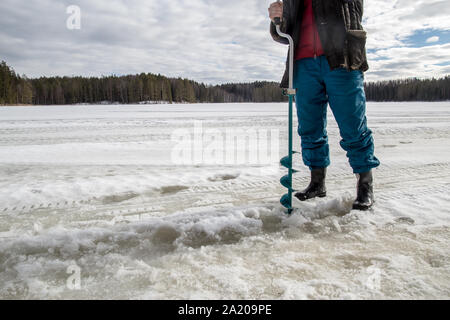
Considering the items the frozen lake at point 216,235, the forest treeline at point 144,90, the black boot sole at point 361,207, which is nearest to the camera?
the frozen lake at point 216,235

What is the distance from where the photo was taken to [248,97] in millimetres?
91938

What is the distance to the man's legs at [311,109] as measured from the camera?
2281 mm

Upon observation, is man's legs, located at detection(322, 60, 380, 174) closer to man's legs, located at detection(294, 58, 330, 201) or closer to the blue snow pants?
the blue snow pants

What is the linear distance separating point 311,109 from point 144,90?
7679cm

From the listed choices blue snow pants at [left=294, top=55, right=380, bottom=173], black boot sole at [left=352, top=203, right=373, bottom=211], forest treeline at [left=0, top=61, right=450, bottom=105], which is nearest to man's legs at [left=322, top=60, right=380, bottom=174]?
blue snow pants at [left=294, top=55, right=380, bottom=173]

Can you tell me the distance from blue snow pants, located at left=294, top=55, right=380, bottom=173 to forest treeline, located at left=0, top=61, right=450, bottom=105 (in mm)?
72368

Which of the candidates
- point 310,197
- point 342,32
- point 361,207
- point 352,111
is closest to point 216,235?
point 310,197

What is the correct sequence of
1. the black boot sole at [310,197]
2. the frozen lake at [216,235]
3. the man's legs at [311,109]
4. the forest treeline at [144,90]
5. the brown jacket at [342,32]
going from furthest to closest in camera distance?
the forest treeline at [144,90] → the black boot sole at [310,197] → the man's legs at [311,109] → the brown jacket at [342,32] → the frozen lake at [216,235]

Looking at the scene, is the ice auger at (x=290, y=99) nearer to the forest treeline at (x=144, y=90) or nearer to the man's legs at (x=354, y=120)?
the man's legs at (x=354, y=120)

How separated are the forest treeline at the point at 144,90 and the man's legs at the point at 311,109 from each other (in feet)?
237

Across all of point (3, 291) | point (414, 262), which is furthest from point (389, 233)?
point (3, 291)

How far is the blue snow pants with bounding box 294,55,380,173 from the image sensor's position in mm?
2117

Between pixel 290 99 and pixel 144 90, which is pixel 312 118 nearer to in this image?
pixel 290 99

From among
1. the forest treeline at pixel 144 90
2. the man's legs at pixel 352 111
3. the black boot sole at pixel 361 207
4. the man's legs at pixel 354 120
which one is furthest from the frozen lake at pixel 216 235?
the forest treeline at pixel 144 90
